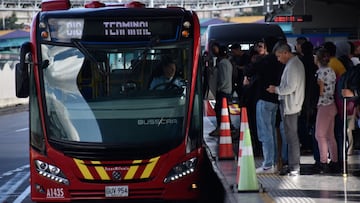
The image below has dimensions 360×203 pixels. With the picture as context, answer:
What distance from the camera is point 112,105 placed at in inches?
365

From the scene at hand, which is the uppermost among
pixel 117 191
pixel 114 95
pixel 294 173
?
pixel 114 95

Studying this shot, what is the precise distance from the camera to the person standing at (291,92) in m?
9.99

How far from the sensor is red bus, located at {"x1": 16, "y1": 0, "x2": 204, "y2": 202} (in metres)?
9.09

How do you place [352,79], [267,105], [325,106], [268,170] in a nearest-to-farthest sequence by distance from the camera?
[352,79] → [325,106] → [267,105] → [268,170]

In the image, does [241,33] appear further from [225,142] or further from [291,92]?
[291,92]

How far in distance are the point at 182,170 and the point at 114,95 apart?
52.4 inches

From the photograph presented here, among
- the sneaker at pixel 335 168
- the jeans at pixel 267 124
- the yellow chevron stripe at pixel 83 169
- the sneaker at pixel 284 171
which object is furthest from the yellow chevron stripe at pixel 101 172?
the sneaker at pixel 335 168

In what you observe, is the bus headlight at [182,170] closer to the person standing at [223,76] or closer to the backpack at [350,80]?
the backpack at [350,80]

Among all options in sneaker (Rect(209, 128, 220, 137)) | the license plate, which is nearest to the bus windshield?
the license plate

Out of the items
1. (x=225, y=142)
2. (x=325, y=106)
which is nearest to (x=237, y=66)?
(x=225, y=142)

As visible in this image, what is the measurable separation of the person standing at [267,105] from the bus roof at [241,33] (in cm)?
861

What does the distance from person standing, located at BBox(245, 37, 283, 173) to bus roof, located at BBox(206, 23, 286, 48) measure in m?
8.61

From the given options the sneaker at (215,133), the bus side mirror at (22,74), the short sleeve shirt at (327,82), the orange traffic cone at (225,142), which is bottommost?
the sneaker at (215,133)

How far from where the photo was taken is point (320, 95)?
33.6ft
